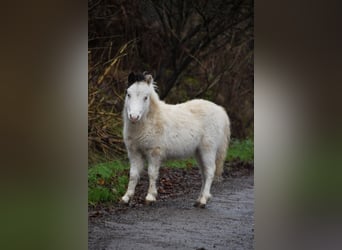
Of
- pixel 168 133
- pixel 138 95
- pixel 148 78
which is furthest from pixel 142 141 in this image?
pixel 148 78

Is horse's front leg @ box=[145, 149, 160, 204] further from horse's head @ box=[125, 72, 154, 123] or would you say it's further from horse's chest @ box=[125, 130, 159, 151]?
horse's head @ box=[125, 72, 154, 123]

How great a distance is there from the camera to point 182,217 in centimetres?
344

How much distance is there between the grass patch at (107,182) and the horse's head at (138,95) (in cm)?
30

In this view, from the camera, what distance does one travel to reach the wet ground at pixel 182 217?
3367mm

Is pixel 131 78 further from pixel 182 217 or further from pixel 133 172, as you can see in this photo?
pixel 182 217

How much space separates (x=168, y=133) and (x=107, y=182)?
0.47 metres

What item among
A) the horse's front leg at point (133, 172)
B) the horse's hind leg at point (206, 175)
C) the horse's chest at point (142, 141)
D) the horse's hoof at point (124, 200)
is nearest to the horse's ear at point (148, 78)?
the horse's chest at point (142, 141)

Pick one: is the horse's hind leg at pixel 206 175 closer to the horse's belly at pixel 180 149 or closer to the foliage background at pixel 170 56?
the horse's belly at pixel 180 149

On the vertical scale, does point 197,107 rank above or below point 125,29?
below
